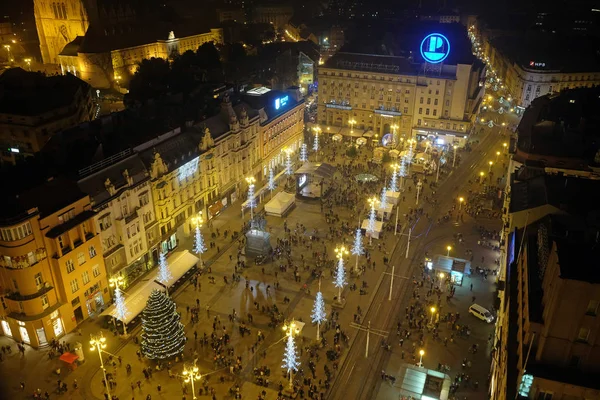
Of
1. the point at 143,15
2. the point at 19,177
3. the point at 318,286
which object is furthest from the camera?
the point at 143,15

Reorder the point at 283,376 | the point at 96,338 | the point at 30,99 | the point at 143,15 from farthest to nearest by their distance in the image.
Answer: the point at 143,15 < the point at 30,99 < the point at 96,338 < the point at 283,376

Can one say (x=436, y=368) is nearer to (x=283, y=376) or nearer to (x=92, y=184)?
(x=283, y=376)

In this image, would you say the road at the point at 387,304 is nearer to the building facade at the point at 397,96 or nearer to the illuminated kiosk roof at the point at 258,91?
the building facade at the point at 397,96

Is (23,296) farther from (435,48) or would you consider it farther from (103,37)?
(103,37)

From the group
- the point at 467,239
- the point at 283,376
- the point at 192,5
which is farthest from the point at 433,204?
the point at 192,5

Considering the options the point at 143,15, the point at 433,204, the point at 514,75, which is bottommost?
the point at 433,204

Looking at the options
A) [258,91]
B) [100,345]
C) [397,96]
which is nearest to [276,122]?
[258,91]
